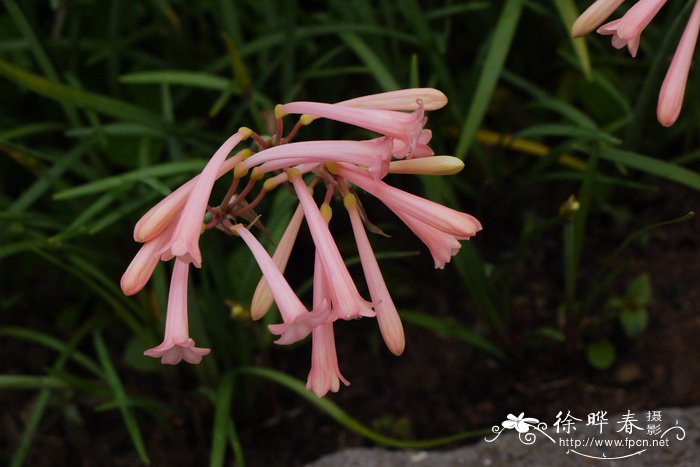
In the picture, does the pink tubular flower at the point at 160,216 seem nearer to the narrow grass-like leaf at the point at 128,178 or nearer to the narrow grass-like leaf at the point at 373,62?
the narrow grass-like leaf at the point at 128,178

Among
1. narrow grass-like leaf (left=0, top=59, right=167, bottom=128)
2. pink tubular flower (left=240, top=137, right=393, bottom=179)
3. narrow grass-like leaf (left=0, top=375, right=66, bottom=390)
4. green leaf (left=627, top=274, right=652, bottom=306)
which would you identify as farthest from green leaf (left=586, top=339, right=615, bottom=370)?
narrow grass-like leaf (left=0, top=375, right=66, bottom=390)

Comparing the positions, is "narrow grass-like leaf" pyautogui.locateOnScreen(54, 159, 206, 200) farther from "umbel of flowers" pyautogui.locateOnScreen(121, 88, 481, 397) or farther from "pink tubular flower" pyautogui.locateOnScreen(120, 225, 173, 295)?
"pink tubular flower" pyautogui.locateOnScreen(120, 225, 173, 295)

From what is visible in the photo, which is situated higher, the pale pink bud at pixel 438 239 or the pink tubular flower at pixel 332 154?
the pink tubular flower at pixel 332 154

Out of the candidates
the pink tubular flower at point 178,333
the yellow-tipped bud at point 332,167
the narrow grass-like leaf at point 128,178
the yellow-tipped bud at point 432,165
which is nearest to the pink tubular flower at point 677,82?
the yellow-tipped bud at point 432,165

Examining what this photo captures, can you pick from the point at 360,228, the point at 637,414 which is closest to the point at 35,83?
the point at 360,228

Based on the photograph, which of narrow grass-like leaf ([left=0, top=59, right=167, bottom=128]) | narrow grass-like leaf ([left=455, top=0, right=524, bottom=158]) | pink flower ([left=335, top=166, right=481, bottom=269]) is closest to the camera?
pink flower ([left=335, top=166, right=481, bottom=269])

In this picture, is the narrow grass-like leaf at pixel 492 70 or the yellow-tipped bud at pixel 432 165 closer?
the yellow-tipped bud at pixel 432 165

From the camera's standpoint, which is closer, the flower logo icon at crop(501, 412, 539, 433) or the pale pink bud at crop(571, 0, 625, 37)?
the pale pink bud at crop(571, 0, 625, 37)
